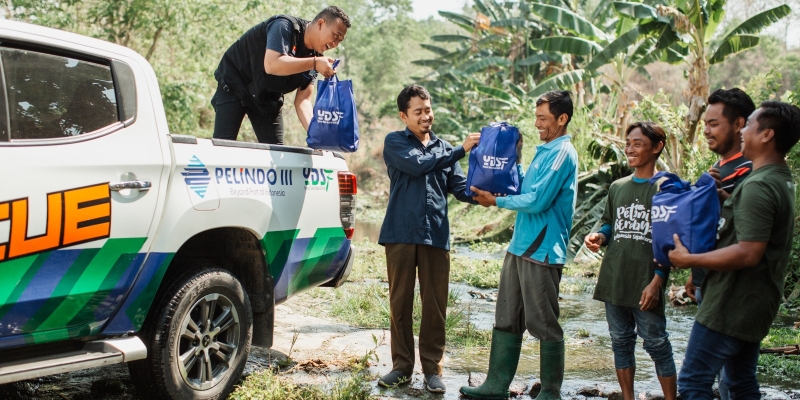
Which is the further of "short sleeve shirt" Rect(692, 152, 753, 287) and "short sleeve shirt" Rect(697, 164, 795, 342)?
"short sleeve shirt" Rect(692, 152, 753, 287)

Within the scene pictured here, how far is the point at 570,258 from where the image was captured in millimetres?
10648

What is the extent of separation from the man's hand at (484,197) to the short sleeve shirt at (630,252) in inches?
28.8

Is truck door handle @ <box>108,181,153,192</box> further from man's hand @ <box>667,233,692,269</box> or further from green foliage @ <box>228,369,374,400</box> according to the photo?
man's hand @ <box>667,233,692,269</box>

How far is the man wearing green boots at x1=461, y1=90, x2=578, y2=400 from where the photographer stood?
4.48 metres

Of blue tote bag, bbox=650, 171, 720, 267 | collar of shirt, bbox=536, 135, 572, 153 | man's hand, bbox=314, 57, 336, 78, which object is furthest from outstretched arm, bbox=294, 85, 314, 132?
blue tote bag, bbox=650, 171, 720, 267

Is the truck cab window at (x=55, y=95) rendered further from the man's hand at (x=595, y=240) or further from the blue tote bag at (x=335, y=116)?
the man's hand at (x=595, y=240)

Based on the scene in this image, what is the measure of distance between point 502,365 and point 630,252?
107cm

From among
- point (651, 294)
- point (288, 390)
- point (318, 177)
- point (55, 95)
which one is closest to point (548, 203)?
point (651, 294)

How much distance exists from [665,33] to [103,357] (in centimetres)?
1152

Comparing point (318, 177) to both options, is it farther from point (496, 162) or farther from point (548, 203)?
point (548, 203)

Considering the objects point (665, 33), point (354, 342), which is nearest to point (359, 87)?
point (665, 33)


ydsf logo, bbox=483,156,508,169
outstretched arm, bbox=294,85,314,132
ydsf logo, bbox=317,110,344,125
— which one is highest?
outstretched arm, bbox=294,85,314,132

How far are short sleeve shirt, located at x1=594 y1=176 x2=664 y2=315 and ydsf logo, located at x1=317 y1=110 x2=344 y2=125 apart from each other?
1.81 m

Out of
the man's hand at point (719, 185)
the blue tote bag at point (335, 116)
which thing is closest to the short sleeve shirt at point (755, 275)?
the man's hand at point (719, 185)
